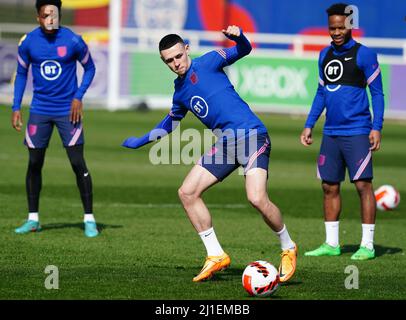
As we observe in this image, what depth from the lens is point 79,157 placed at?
11.9m

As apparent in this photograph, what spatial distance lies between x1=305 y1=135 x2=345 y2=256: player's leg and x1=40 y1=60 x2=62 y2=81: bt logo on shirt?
3.13m

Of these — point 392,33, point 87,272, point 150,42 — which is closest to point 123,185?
point 87,272

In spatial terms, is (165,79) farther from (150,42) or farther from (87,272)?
(87,272)

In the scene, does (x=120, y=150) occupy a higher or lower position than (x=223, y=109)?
lower

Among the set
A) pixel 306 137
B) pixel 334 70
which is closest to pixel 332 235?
pixel 306 137

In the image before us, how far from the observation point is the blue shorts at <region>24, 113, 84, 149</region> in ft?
38.8

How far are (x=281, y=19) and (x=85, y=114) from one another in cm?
1159

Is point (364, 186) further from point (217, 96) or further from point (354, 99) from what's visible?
point (217, 96)

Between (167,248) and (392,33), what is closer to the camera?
(167,248)

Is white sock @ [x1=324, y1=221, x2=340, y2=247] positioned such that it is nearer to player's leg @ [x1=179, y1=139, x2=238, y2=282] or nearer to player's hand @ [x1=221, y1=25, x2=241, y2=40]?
player's leg @ [x1=179, y1=139, x2=238, y2=282]

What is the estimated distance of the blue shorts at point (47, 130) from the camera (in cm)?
1184

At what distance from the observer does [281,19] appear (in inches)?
1556

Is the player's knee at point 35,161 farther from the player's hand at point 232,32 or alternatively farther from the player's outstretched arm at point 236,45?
the player's hand at point 232,32

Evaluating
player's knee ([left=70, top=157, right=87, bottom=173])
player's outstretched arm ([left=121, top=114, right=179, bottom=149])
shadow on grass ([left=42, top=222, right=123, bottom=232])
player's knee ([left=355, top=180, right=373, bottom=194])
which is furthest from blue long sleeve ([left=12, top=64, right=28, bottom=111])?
player's knee ([left=355, top=180, right=373, bottom=194])
